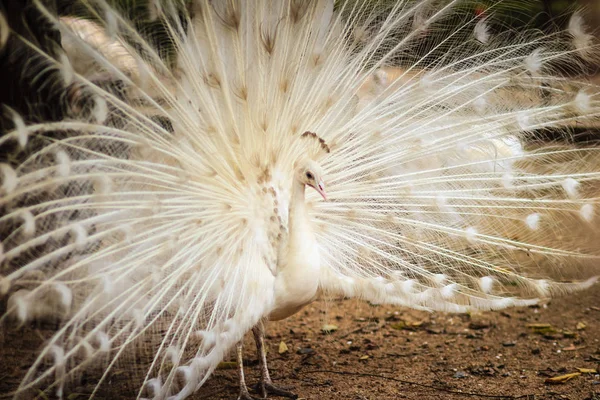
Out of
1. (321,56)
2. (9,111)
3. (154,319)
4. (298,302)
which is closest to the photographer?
(9,111)

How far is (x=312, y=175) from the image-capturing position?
3.18 metres

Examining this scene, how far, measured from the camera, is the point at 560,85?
148 inches

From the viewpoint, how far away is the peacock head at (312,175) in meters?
3.16

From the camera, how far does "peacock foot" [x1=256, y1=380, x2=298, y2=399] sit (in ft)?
11.6

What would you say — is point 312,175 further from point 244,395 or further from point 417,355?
point 417,355

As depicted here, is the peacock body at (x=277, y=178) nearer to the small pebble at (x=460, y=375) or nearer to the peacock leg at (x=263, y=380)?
the peacock leg at (x=263, y=380)

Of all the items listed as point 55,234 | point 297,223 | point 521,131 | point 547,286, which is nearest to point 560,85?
point 521,131

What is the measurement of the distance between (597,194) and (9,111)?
314 centimetres

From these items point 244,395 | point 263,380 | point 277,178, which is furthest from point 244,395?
point 277,178

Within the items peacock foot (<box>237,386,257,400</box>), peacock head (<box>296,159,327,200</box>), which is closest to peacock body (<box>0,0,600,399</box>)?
peacock head (<box>296,159,327,200</box>)

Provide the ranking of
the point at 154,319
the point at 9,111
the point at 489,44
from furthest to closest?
the point at 489,44 < the point at 154,319 < the point at 9,111

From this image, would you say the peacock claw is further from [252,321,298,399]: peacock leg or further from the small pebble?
the small pebble

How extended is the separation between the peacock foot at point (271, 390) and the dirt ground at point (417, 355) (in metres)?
0.06

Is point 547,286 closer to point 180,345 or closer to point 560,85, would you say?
point 560,85
